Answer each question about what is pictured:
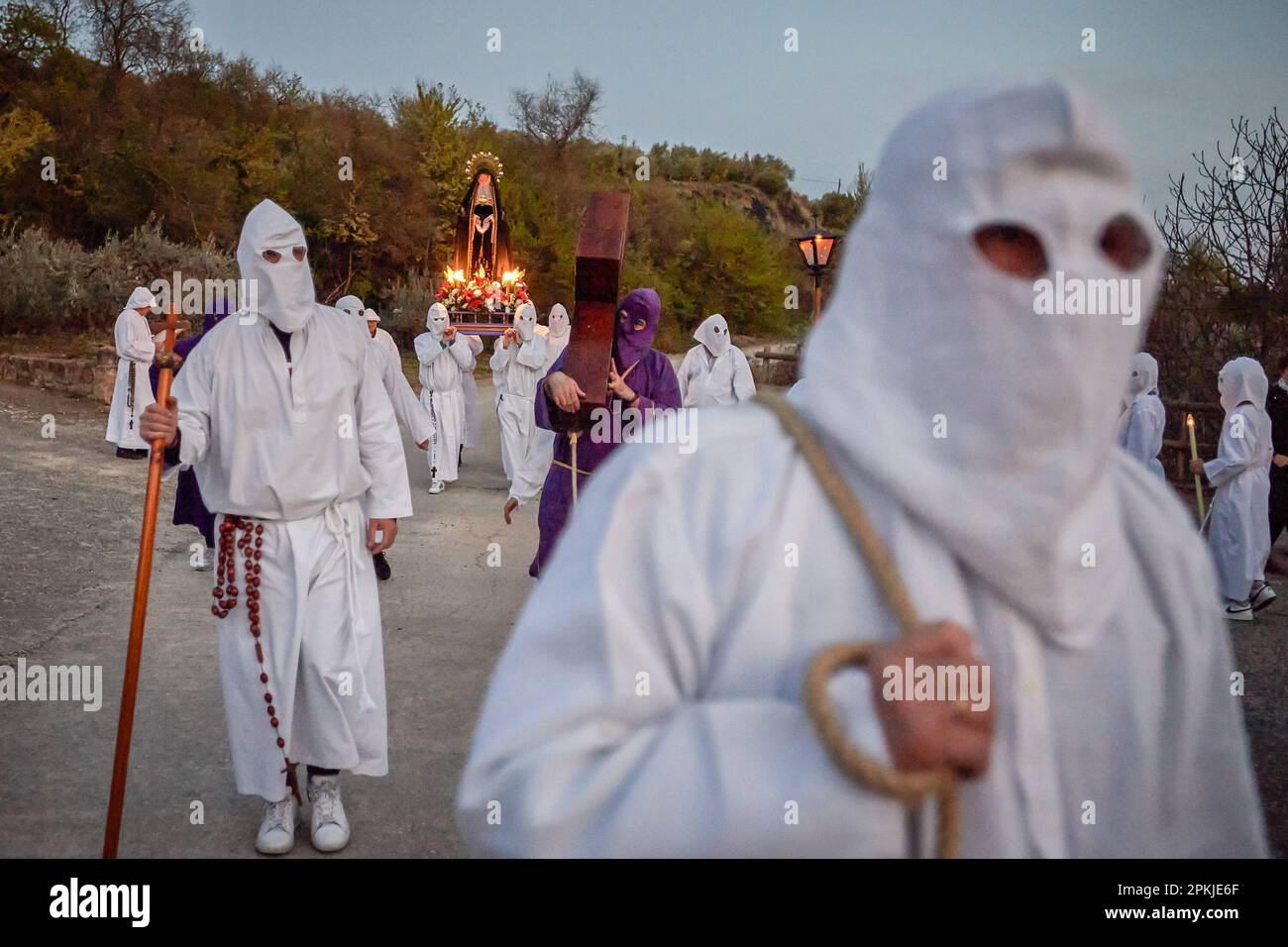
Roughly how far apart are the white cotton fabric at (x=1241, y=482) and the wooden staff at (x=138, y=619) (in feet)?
23.8

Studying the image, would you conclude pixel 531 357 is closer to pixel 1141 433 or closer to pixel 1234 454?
pixel 1141 433

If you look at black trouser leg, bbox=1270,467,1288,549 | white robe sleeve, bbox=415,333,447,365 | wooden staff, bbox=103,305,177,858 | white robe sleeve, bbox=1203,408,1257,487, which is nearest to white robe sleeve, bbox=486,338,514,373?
white robe sleeve, bbox=415,333,447,365

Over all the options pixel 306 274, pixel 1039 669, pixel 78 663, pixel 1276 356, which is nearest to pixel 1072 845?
pixel 1039 669

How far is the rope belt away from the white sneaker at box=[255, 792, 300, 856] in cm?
314

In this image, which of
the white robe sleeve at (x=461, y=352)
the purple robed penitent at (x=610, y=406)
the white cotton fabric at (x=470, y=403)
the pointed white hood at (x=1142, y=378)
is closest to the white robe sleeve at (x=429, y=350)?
the white robe sleeve at (x=461, y=352)

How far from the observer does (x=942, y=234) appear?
53.4 inches

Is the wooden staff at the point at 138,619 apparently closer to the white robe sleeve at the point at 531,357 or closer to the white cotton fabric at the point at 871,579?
the white cotton fabric at the point at 871,579

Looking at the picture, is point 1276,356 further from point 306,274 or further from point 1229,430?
point 306,274

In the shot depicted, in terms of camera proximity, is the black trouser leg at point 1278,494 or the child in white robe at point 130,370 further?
the child in white robe at point 130,370

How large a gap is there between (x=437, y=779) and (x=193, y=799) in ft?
3.04

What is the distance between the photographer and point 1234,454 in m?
8.23

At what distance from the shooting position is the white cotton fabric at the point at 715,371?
11.7 m

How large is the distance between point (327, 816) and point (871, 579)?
3175 millimetres

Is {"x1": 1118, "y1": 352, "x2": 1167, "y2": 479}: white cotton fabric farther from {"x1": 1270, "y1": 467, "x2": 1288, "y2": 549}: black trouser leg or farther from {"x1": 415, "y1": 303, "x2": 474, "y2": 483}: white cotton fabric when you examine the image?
{"x1": 415, "y1": 303, "x2": 474, "y2": 483}: white cotton fabric
